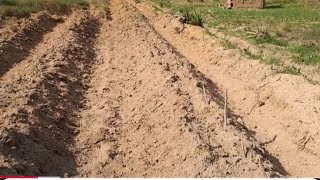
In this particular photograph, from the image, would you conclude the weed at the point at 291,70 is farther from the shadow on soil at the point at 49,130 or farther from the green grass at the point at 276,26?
the shadow on soil at the point at 49,130

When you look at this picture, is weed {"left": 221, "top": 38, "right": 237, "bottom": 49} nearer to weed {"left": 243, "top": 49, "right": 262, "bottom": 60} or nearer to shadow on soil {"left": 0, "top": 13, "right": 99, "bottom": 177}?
weed {"left": 243, "top": 49, "right": 262, "bottom": 60}

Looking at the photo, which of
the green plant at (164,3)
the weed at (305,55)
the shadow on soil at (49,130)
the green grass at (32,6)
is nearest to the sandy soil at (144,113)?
the shadow on soil at (49,130)

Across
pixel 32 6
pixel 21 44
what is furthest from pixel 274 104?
pixel 32 6

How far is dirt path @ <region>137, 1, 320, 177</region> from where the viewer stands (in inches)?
305

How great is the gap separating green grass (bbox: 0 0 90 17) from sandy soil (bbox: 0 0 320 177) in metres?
2.96

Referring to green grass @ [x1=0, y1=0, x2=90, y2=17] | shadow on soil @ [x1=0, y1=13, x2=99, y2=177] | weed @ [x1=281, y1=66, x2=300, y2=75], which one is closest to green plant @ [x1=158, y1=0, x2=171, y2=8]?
green grass @ [x1=0, y1=0, x2=90, y2=17]

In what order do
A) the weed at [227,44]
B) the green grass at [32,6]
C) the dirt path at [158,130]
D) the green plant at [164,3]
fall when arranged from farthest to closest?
the green plant at [164,3]
the green grass at [32,6]
the weed at [227,44]
the dirt path at [158,130]

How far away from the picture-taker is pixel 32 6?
61.7ft

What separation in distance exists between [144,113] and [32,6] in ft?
40.1

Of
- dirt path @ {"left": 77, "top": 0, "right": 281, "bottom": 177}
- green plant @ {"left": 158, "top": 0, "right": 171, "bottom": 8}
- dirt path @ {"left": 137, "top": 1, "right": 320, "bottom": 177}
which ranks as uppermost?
dirt path @ {"left": 77, "top": 0, "right": 281, "bottom": 177}

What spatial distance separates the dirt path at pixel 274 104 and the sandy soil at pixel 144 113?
21 mm

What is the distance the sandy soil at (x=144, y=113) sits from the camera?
6.39 metres

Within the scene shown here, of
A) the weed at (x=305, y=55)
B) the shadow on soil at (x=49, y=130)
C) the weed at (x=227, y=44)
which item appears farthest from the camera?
the weed at (x=227, y=44)

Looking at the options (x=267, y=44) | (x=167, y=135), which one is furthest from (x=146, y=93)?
(x=267, y=44)
